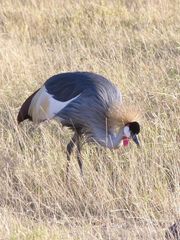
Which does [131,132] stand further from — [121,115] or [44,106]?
[44,106]

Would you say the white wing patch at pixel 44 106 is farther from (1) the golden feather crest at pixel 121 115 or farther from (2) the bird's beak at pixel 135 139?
(2) the bird's beak at pixel 135 139

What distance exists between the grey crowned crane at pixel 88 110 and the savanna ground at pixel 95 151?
148 mm

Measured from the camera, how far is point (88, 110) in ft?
14.2

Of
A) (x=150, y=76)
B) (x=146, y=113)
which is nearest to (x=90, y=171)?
(x=146, y=113)

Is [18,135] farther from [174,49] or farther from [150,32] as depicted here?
[150,32]

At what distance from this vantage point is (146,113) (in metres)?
5.07

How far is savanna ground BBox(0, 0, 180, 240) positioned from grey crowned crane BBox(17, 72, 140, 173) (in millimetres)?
148

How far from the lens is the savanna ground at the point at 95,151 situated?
12.0ft

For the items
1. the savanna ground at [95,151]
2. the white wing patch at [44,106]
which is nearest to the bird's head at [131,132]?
the savanna ground at [95,151]

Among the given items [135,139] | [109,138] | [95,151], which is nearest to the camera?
[135,139]

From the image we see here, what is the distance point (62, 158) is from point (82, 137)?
0.60ft

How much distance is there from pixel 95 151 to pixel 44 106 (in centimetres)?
43

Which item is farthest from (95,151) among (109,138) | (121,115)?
(121,115)

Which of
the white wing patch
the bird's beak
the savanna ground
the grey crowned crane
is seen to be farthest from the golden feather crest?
the white wing patch
